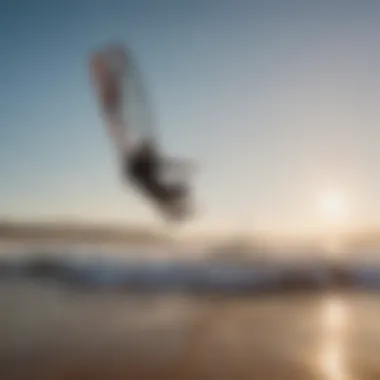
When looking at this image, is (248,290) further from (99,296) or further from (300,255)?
(99,296)

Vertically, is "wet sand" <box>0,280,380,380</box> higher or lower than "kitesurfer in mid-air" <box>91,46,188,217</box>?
lower

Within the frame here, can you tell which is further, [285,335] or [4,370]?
[285,335]

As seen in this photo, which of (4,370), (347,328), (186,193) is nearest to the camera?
(4,370)

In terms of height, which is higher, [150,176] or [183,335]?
[150,176]

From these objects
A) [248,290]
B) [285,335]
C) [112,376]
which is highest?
[248,290]

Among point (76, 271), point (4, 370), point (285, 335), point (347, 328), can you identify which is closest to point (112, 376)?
point (4, 370)

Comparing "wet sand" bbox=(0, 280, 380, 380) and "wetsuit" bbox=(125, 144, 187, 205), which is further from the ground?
"wetsuit" bbox=(125, 144, 187, 205)

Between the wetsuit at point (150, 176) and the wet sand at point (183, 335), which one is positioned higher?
the wetsuit at point (150, 176)

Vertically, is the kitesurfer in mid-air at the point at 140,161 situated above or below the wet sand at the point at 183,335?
above
